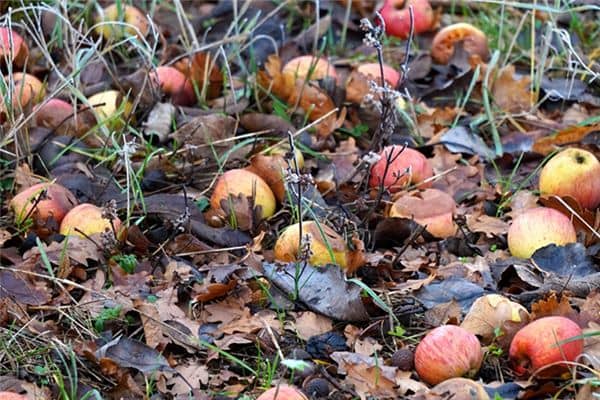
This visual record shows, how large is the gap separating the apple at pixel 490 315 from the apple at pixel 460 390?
256 millimetres

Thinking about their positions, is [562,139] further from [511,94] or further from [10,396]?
[10,396]

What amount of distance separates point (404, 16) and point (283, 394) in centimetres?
296

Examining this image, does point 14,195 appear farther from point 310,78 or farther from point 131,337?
point 310,78

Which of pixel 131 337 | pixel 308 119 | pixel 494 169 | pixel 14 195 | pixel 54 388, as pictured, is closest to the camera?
pixel 54 388

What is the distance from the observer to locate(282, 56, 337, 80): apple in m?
4.38

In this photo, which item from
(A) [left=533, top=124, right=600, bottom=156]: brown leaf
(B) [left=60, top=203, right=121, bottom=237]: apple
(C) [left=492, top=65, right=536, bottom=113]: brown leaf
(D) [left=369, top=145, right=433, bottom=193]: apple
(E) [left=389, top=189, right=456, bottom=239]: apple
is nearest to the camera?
→ (B) [left=60, top=203, right=121, bottom=237]: apple

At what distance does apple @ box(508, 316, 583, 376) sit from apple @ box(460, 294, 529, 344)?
0.50 feet

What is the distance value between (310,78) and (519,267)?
1554 millimetres

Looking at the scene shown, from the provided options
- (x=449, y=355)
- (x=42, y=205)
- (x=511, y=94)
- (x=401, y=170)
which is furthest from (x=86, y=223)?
(x=511, y=94)

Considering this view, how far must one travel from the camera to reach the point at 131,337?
296 centimetres

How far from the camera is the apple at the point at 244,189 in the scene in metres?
3.53

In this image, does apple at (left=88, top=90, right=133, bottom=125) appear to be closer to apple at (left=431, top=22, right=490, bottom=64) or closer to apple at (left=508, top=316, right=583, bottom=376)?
Result: apple at (left=431, top=22, right=490, bottom=64)

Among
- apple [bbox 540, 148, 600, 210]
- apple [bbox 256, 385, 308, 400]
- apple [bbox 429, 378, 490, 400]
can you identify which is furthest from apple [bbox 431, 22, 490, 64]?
apple [bbox 256, 385, 308, 400]

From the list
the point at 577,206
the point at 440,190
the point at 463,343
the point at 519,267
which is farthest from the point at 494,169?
the point at 463,343
